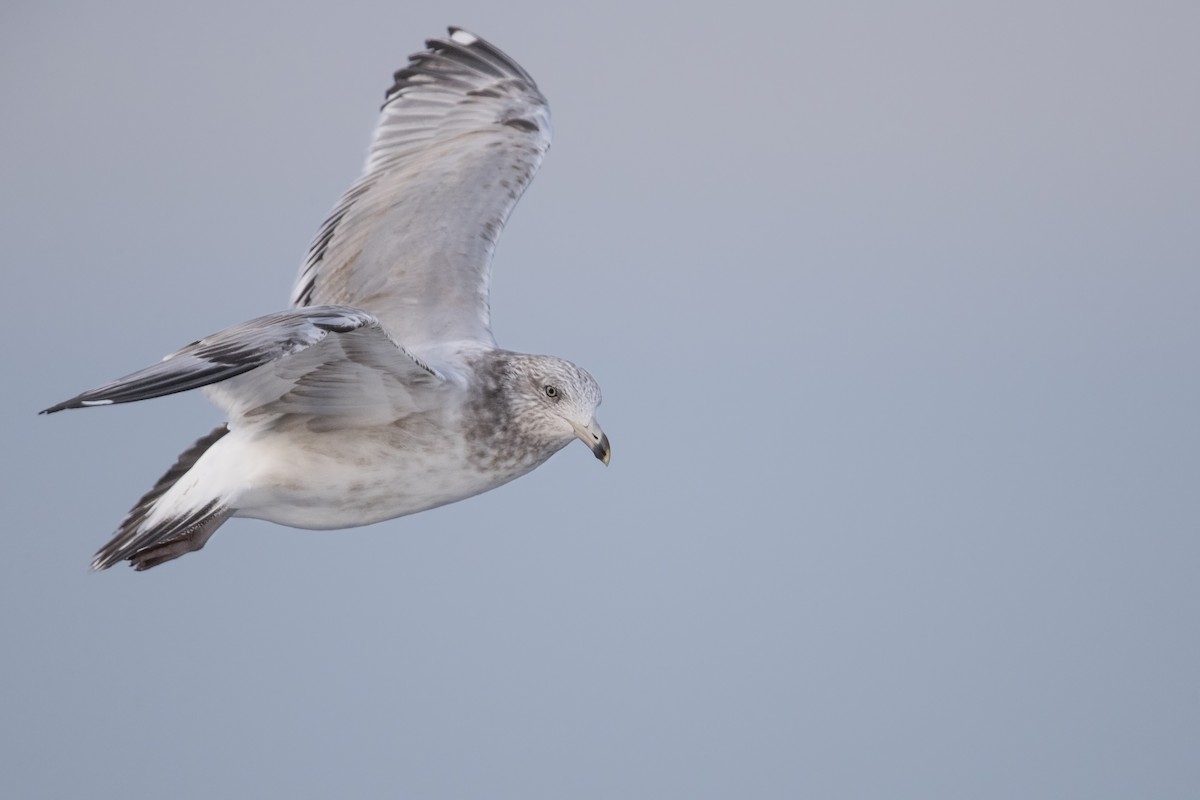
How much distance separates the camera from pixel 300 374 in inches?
278

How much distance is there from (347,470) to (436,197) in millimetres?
2184

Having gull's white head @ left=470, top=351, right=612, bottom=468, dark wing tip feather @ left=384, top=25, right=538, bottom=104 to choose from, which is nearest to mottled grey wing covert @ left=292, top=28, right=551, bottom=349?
dark wing tip feather @ left=384, top=25, right=538, bottom=104

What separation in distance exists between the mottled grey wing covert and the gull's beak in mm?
871

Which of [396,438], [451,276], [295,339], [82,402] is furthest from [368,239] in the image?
[82,402]

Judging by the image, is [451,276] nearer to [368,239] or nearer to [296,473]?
[368,239]

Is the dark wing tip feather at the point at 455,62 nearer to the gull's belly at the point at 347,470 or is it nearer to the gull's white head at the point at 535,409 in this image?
the gull's white head at the point at 535,409

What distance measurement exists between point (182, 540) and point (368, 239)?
2211 mm

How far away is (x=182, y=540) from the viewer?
7301 millimetres

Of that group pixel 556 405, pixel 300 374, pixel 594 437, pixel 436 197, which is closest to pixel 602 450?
pixel 594 437

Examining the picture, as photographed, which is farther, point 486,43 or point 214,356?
point 486,43

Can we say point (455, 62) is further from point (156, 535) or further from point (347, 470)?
point (156, 535)

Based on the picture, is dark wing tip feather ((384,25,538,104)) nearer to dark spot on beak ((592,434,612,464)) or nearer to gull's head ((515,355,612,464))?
gull's head ((515,355,612,464))

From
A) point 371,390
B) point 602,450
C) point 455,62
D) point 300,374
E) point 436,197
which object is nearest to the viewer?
point 300,374

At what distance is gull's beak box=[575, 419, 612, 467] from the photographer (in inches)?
300
